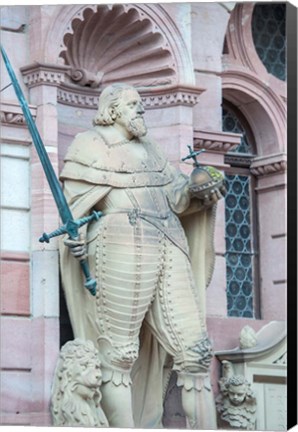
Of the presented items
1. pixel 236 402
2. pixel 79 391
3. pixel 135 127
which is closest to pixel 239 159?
pixel 135 127

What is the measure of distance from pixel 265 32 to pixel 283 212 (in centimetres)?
128

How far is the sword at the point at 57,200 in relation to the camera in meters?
14.5

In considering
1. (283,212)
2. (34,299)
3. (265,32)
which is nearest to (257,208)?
(283,212)

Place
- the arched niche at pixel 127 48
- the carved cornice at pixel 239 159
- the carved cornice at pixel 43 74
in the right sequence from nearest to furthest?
1. the carved cornice at pixel 43 74
2. the arched niche at pixel 127 48
3. the carved cornice at pixel 239 159

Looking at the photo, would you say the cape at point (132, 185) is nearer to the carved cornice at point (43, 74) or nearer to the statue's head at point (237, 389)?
the carved cornice at point (43, 74)

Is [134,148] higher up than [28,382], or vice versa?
[134,148]

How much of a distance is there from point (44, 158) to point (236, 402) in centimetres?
214

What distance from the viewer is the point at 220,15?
635 inches

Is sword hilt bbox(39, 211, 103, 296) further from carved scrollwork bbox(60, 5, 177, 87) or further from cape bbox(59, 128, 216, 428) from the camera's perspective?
carved scrollwork bbox(60, 5, 177, 87)

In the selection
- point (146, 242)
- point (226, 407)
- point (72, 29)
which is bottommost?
point (226, 407)

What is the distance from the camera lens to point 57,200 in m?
14.5

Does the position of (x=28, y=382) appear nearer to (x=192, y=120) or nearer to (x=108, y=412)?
(x=108, y=412)

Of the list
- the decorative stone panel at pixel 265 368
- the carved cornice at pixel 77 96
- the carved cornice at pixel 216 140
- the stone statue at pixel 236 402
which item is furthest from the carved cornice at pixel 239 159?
the stone statue at pixel 236 402

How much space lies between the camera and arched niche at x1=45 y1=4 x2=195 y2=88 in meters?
15.4
